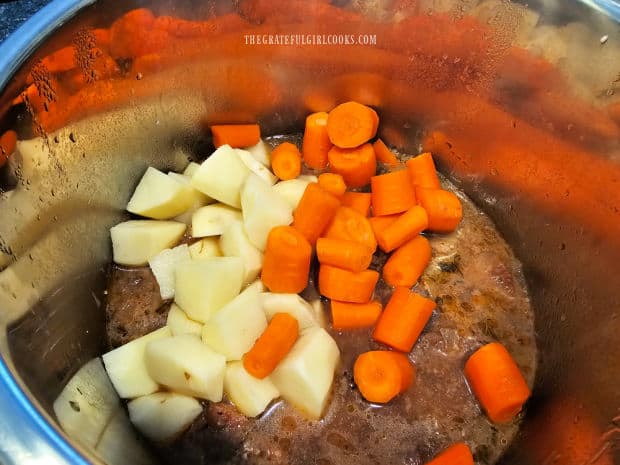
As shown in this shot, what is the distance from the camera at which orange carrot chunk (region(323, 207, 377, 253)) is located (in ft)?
5.95

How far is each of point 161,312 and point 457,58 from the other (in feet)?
4.30

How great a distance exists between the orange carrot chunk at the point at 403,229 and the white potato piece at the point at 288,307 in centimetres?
38

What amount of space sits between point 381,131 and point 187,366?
1216mm

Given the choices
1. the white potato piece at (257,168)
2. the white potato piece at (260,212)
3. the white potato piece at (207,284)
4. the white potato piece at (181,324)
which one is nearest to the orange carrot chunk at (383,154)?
the white potato piece at (257,168)

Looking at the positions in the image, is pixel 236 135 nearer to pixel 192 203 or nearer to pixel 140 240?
pixel 192 203

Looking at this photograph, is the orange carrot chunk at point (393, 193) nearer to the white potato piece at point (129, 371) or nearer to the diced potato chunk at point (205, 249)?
the diced potato chunk at point (205, 249)

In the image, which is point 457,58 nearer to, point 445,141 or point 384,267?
point 445,141

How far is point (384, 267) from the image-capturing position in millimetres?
1854

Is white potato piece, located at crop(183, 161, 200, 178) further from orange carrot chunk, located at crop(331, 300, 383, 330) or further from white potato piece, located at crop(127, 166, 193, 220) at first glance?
orange carrot chunk, located at crop(331, 300, 383, 330)

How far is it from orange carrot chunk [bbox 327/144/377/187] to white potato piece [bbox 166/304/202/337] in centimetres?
78

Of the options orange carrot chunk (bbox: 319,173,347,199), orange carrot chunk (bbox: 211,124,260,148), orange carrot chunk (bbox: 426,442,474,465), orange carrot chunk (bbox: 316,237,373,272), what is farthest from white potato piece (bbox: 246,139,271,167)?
orange carrot chunk (bbox: 426,442,474,465)

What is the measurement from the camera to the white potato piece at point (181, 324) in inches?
63.0

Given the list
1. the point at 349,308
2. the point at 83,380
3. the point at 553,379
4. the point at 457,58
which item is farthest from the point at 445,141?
the point at 83,380

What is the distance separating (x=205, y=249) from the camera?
1.78 metres
